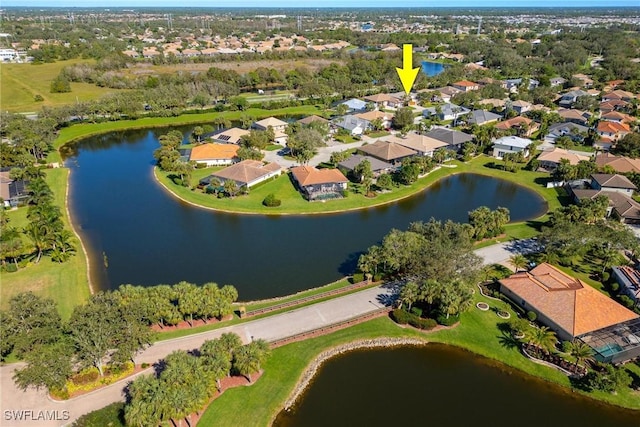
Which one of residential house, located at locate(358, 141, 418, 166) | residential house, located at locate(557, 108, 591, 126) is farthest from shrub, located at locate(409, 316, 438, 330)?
residential house, located at locate(557, 108, 591, 126)

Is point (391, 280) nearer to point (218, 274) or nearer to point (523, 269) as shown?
point (523, 269)

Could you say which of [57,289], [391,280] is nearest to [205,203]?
Answer: [57,289]

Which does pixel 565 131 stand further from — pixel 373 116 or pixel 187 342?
pixel 187 342

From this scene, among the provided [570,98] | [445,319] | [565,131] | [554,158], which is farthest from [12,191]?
[570,98]

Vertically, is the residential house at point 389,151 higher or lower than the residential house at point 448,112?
lower

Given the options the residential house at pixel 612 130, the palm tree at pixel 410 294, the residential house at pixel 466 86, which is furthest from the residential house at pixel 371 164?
the residential house at pixel 466 86

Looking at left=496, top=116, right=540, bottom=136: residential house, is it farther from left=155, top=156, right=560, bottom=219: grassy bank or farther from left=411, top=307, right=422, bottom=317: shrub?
left=411, top=307, right=422, bottom=317: shrub

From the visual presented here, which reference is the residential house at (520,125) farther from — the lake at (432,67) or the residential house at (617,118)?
the lake at (432,67)
